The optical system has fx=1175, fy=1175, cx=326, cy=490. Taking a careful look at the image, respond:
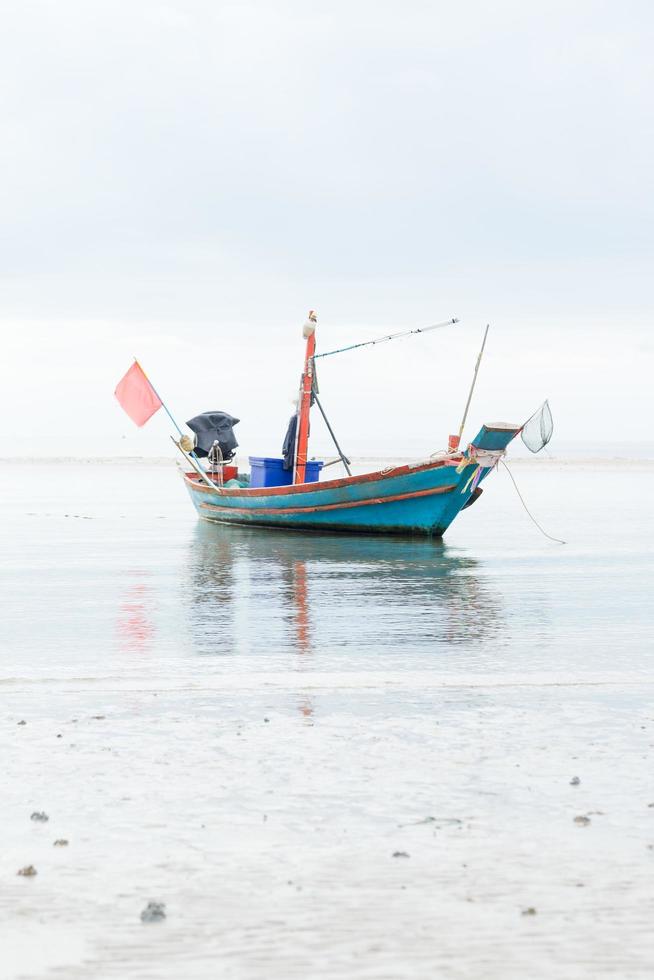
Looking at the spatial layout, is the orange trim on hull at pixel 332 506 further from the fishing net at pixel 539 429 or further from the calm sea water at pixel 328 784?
the calm sea water at pixel 328 784

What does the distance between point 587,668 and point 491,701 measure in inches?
71.9

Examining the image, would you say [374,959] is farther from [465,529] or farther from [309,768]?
[465,529]

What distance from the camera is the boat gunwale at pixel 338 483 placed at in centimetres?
2395

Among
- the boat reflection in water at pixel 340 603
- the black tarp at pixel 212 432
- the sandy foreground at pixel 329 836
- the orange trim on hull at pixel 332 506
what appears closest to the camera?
the sandy foreground at pixel 329 836

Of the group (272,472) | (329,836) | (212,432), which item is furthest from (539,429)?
(329,836)

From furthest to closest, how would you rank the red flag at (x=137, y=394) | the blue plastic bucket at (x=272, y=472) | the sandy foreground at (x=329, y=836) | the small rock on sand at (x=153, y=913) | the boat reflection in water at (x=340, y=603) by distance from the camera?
the red flag at (x=137, y=394) < the blue plastic bucket at (x=272, y=472) < the boat reflection in water at (x=340, y=603) < the small rock on sand at (x=153, y=913) < the sandy foreground at (x=329, y=836)

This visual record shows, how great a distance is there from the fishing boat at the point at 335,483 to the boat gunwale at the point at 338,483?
2cm

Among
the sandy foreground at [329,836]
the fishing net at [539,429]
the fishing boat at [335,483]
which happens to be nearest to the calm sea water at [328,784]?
the sandy foreground at [329,836]

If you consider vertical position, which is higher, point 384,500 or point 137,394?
point 137,394

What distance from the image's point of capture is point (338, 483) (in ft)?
83.9

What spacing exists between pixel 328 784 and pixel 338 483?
19.1 m

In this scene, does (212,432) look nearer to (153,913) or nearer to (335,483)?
(335,483)

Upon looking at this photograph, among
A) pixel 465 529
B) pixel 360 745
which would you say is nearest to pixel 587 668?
pixel 360 745

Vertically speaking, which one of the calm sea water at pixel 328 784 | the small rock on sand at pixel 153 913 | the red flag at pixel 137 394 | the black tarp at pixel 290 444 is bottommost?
the calm sea water at pixel 328 784
